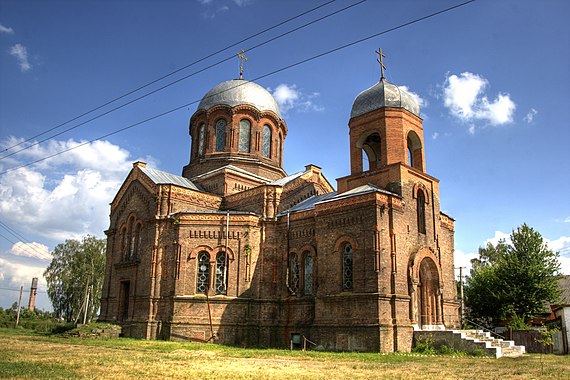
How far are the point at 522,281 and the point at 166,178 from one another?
20.0m

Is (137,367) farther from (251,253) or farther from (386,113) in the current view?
(386,113)

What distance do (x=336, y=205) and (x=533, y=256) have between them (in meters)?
12.6

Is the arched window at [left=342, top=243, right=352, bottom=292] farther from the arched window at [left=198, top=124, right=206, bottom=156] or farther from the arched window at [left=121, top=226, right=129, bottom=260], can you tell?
the arched window at [left=198, top=124, right=206, bottom=156]

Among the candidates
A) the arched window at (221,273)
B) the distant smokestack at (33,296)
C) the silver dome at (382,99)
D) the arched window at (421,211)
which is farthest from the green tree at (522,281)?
the distant smokestack at (33,296)

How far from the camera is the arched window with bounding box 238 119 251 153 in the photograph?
2973 cm

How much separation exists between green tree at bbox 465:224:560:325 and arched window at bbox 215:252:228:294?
14308 millimetres

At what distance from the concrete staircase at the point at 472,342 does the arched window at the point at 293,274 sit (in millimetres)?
5756

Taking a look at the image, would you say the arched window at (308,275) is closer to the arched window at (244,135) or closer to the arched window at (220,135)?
the arched window at (244,135)

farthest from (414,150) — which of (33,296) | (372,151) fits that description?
(33,296)

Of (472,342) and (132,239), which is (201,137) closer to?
(132,239)

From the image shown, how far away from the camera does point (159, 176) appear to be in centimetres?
2714

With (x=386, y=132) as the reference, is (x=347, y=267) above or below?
below

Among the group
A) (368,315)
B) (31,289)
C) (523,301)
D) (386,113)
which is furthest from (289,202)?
(31,289)

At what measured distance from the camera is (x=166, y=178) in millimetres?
27484
